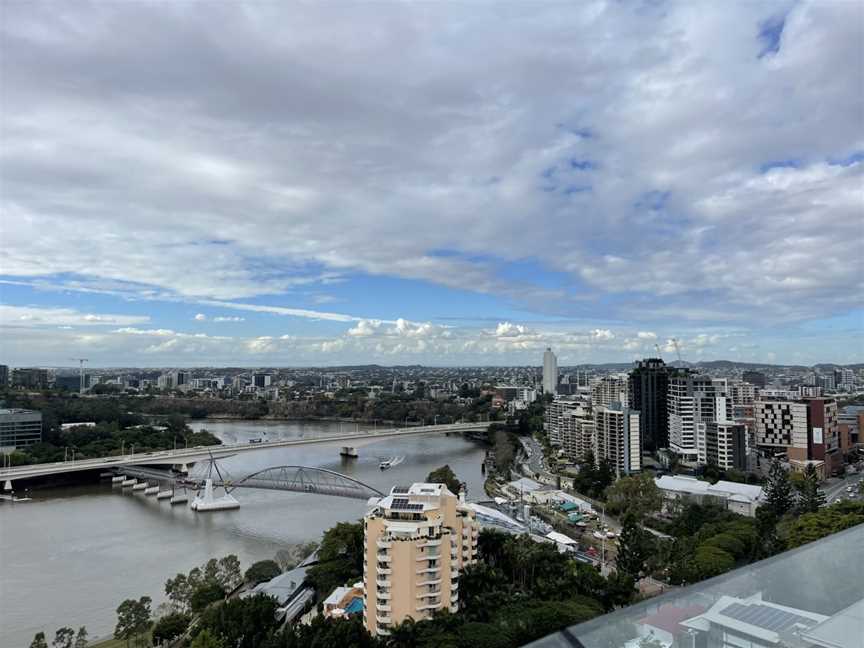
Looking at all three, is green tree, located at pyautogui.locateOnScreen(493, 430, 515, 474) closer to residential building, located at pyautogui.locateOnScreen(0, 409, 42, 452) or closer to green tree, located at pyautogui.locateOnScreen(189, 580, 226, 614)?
green tree, located at pyautogui.locateOnScreen(189, 580, 226, 614)

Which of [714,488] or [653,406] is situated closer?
[714,488]

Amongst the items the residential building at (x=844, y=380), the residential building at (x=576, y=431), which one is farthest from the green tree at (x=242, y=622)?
the residential building at (x=844, y=380)

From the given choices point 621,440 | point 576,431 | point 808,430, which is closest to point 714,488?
point 621,440

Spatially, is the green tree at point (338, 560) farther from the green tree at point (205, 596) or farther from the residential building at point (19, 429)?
the residential building at point (19, 429)

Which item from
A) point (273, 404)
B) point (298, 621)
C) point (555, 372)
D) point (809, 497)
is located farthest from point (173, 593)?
point (555, 372)

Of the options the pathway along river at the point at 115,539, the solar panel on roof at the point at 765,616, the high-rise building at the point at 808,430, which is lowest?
the pathway along river at the point at 115,539

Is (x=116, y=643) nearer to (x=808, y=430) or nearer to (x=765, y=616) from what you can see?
(x=765, y=616)
